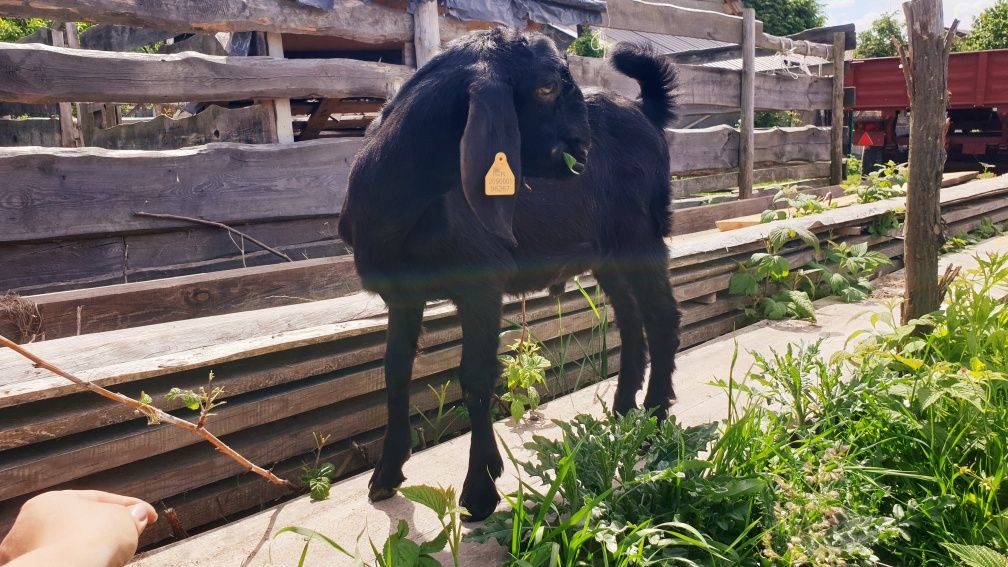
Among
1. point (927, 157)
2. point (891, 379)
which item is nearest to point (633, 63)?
point (927, 157)

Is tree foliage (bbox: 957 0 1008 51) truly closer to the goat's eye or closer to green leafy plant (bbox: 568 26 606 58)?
green leafy plant (bbox: 568 26 606 58)

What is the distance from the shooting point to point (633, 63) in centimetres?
380

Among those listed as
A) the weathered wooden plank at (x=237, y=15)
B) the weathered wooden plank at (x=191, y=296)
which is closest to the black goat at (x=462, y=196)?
the weathered wooden plank at (x=191, y=296)

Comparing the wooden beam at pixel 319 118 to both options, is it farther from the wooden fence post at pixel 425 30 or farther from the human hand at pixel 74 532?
the human hand at pixel 74 532

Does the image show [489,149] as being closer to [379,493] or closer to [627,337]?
[379,493]

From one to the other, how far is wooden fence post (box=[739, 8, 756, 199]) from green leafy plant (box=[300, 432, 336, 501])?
287 inches

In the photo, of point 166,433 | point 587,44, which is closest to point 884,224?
point 166,433

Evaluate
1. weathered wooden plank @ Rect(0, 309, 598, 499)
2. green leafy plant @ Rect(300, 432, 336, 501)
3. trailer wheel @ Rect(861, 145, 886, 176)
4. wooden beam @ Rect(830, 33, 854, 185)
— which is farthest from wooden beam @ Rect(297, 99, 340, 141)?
trailer wheel @ Rect(861, 145, 886, 176)

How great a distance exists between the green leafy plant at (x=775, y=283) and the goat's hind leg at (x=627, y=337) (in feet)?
6.17

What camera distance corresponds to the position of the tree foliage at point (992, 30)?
2206 centimetres

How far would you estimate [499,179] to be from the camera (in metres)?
2.20

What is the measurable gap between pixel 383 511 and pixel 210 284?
1880 mm

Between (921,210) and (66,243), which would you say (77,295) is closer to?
(66,243)

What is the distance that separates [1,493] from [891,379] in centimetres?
320
